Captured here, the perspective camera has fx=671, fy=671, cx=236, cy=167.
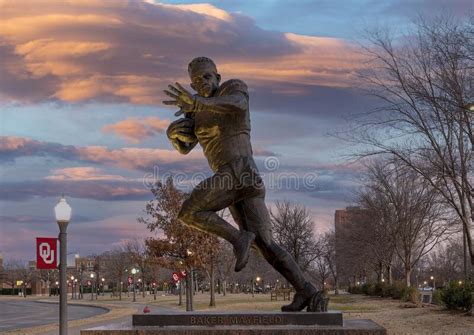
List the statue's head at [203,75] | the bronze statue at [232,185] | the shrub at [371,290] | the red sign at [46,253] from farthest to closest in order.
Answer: the shrub at [371,290]
the red sign at [46,253]
the statue's head at [203,75]
the bronze statue at [232,185]

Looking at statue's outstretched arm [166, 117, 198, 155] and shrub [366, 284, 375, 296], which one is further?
shrub [366, 284, 375, 296]

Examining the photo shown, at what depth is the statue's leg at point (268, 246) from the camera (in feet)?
24.3

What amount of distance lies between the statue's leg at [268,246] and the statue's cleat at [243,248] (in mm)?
260

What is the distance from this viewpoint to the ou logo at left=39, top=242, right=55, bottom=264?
502 inches

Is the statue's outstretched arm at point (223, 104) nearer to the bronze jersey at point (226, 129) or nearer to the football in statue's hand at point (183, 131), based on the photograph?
the bronze jersey at point (226, 129)

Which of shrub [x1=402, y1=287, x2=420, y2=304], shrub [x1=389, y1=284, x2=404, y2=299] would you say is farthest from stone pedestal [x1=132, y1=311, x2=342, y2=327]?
shrub [x1=389, y1=284, x2=404, y2=299]

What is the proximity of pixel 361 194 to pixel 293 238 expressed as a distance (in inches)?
469

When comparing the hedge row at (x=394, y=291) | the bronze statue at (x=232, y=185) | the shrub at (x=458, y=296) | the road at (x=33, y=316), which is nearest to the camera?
the bronze statue at (x=232, y=185)

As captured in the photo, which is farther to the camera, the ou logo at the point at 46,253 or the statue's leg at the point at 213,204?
the ou logo at the point at 46,253

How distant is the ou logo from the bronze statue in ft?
A: 19.9

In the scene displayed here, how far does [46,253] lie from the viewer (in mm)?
12820

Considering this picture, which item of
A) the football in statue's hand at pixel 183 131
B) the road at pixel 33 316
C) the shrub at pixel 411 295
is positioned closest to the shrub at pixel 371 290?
the shrub at pixel 411 295

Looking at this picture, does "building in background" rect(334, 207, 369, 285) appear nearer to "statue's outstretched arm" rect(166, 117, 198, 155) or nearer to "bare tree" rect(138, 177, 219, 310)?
"bare tree" rect(138, 177, 219, 310)

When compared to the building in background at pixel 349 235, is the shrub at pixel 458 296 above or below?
below
